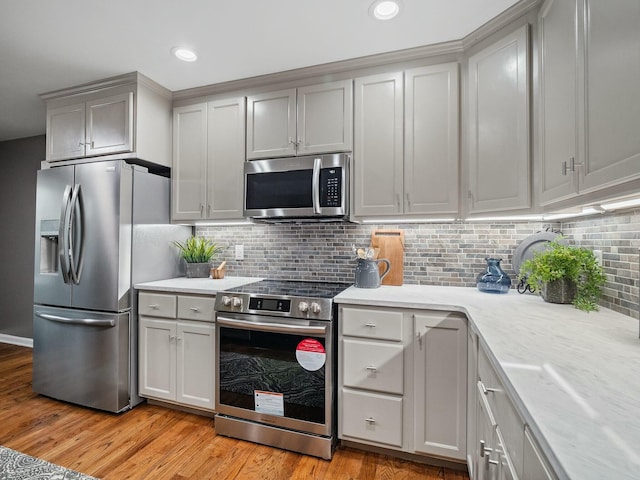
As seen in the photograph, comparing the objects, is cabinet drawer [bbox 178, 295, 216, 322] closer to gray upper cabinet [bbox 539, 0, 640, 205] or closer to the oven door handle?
the oven door handle

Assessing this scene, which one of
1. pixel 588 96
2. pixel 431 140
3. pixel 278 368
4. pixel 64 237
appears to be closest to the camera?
pixel 588 96

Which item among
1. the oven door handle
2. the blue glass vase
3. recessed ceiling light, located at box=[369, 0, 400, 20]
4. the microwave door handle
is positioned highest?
recessed ceiling light, located at box=[369, 0, 400, 20]

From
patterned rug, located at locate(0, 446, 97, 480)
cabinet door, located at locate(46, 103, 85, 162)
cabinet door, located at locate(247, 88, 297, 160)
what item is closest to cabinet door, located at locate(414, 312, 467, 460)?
cabinet door, located at locate(247, 88, 297, 160)

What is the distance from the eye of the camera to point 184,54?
2160 millimetres

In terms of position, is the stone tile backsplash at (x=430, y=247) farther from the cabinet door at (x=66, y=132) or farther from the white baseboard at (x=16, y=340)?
the white baseboard at (x=16, y=340)

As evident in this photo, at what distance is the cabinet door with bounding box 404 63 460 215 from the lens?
2039 mm

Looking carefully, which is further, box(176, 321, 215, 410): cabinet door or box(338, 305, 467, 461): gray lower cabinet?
box(176, 321, 215, 410): cabinet door

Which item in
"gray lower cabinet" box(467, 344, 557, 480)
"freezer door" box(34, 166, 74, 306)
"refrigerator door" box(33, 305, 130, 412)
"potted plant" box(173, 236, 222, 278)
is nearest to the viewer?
"gray lower cabinet" box(467, 344, 557, 480)

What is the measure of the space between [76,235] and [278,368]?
1818 mm

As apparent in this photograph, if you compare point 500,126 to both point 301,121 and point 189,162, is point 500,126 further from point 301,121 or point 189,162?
point 189,162

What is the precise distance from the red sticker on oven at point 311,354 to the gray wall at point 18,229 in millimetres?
3713

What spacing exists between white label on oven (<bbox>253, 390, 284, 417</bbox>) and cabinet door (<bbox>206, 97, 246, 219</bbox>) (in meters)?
1.29

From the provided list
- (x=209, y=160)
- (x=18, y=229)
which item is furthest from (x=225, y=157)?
(x=18, y=229)

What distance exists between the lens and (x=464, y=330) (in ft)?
5.55
